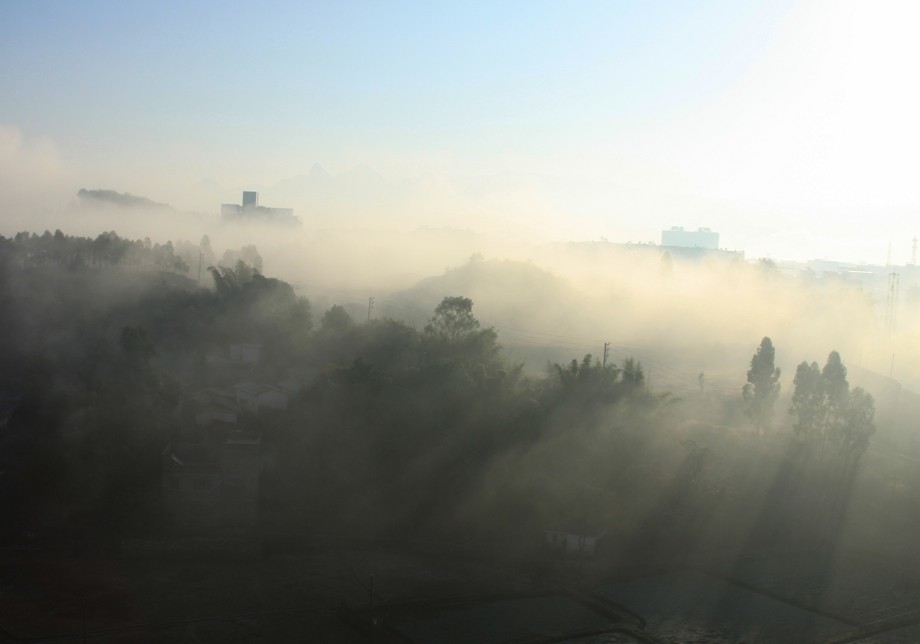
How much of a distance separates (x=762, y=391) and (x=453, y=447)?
504 centimetres

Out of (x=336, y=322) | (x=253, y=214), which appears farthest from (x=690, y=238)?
(x=336, y=322)

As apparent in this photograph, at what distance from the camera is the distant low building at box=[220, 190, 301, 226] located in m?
48.5

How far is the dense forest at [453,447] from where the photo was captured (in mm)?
9695

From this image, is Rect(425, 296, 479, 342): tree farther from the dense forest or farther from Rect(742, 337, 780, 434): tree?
Rect(742, 337, 780, 434): tree

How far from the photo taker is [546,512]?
390 inches

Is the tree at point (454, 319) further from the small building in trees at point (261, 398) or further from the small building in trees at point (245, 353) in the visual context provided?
the small building in trees at point (245, 353)

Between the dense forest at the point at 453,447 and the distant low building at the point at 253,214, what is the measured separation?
3393 cm

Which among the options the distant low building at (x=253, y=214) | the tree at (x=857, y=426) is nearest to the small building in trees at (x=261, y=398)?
the tree at (x=857, y=426)

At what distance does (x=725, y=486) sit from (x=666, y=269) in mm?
19752

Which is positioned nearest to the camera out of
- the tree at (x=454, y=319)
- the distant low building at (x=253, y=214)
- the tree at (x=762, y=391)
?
the tree at (x=762, y=391)

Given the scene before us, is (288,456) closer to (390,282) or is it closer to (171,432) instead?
(171,432)

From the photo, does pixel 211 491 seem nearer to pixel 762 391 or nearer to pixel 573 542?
pixel 573 542

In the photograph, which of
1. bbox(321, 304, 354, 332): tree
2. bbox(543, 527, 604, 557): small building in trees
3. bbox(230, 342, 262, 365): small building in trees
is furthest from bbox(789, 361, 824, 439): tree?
bbox(230, 342, 262, 365): small building in trees

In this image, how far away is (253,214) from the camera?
4894 cm
